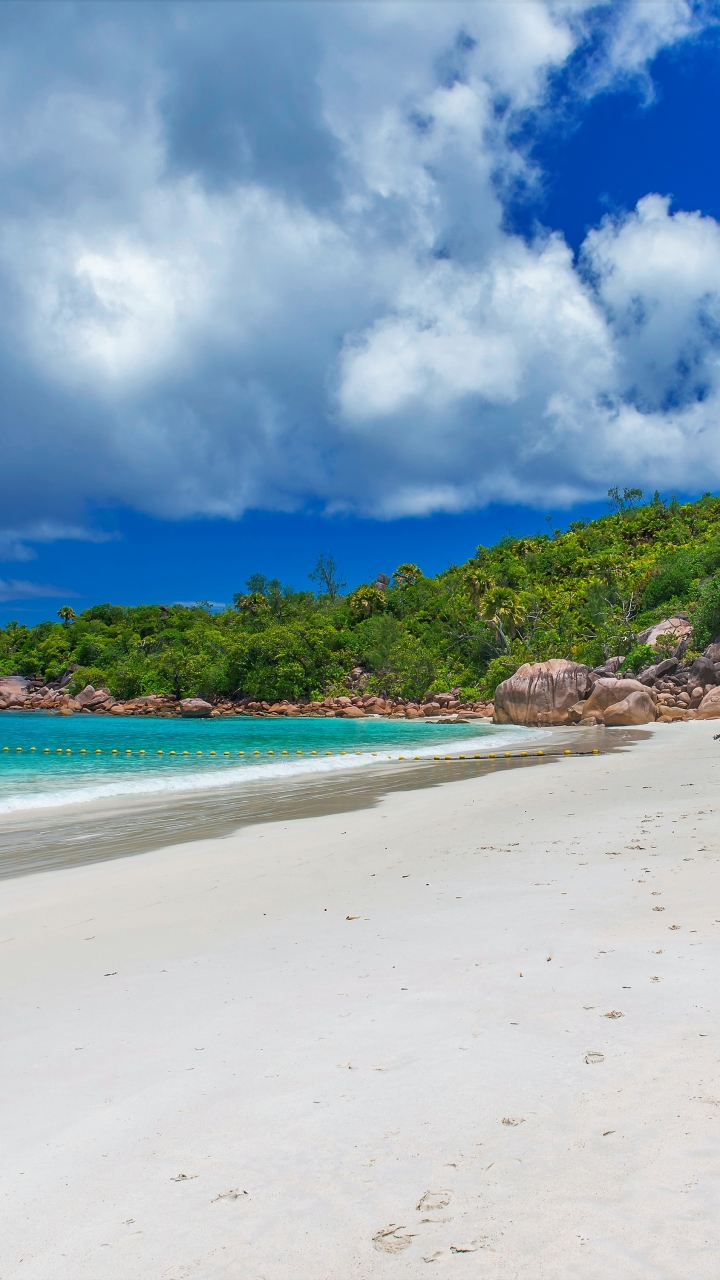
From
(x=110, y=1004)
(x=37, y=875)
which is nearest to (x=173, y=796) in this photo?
(x=37, y=875)

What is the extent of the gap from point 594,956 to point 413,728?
103 feet

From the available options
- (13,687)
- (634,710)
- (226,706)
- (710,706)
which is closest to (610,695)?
(634,710)

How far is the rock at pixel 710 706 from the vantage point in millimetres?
27766

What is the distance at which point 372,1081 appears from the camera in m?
2.97

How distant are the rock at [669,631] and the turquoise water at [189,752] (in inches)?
395

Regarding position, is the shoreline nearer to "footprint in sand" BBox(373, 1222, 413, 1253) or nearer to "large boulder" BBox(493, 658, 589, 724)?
"footprint in sand" BBox(373, 1222, 413, 1253)

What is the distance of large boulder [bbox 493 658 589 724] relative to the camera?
107ft

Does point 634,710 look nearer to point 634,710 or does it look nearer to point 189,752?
point 634,710

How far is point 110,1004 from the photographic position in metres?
4.10

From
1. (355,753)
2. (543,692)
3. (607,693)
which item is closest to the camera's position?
(355,753)

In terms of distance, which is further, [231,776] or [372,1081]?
[231,776]

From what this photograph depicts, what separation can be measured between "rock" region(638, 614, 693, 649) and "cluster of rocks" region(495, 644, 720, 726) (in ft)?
6.41

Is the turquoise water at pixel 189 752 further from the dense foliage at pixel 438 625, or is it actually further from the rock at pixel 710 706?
the dense foliage at pixel 438 625

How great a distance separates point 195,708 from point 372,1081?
51728 millimetres
